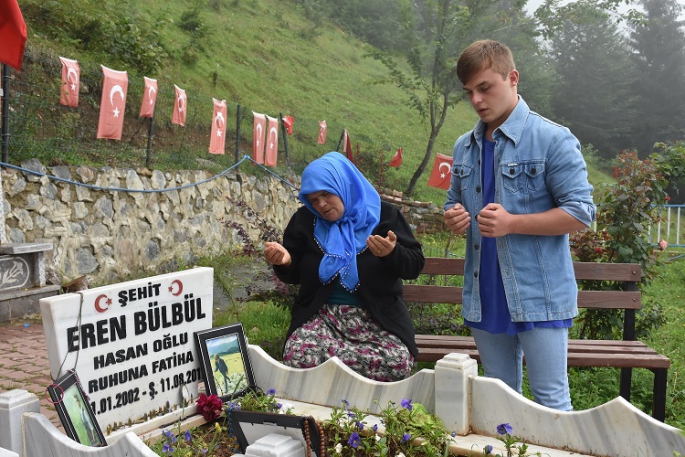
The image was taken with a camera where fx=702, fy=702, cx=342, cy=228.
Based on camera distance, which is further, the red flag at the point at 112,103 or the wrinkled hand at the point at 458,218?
the red flag at the point at 112,103

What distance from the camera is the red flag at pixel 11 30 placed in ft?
14.0

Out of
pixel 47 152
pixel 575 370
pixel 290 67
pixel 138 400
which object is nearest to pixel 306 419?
pixel 138 400

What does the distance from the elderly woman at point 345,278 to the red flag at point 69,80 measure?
5407 millimetres

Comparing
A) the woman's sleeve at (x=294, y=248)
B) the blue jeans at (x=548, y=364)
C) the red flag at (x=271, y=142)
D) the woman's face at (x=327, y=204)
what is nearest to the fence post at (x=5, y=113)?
the red flag at (x=271, y=142)

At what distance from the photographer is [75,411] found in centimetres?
204

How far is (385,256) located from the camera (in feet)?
9.62

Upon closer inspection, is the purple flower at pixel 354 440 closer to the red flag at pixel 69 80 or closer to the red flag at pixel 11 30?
the red flag at pixel 11 30

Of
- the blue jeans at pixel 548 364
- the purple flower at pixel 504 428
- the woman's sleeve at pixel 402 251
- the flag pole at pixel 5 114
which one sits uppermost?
the flag pole at pixel 5 114

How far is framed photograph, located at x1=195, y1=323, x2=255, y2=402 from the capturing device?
2480mm

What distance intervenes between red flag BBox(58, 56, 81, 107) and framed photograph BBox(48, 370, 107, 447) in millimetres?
6234

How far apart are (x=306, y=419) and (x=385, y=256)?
112 centimetres

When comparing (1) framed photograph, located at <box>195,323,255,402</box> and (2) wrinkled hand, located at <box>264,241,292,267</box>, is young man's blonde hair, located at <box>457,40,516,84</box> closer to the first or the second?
(2) wrinkled hand, located at <box>264,241,292,267</box>

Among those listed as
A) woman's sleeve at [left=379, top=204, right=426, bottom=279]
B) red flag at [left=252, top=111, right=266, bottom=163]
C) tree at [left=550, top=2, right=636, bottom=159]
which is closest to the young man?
woman's sleeve at [left=379, top=204, right=426, bottom=279]

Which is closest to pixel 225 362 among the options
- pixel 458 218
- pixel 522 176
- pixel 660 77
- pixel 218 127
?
pixel 458 218
